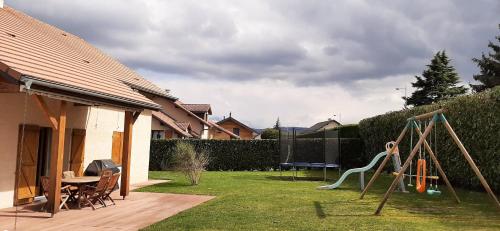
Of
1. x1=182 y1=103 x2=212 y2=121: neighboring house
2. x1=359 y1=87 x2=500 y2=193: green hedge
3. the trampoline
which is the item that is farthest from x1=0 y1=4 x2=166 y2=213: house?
x1=182 y1=103 x2=212 y2=121: neighboring house

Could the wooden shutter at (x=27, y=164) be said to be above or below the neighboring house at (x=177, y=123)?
below

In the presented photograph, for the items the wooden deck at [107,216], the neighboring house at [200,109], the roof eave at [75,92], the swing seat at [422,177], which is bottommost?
the wooden deck at [107,216]

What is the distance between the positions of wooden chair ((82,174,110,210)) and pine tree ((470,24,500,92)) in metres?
34.9

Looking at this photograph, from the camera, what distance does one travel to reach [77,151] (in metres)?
13.4

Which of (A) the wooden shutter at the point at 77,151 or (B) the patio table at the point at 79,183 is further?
(A) the wooden shutter at the point at 77,151

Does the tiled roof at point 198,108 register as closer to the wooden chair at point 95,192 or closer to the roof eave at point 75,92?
the roof eave at point 75,92

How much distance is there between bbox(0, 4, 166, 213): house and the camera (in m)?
9.16

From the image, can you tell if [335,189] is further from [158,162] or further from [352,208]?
[158,162]

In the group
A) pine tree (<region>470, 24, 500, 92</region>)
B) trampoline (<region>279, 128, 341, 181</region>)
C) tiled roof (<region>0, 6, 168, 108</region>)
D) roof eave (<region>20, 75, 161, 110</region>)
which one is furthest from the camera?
pine tree (<region>470, 24, 500, 92</region>)

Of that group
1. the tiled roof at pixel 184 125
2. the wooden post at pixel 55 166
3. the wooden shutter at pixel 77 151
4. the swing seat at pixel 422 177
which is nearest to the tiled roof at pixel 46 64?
the wooden post at pixel 55 166

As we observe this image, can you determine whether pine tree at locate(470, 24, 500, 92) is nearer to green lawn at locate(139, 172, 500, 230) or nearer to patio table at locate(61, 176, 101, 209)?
green lawn at locate(139, 172, 500, 230)

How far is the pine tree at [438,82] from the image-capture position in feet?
140

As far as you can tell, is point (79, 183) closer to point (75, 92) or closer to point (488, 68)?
point (75, 92)

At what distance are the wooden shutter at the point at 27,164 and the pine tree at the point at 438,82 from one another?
→ 127 ft
